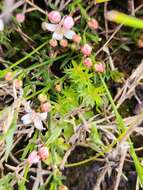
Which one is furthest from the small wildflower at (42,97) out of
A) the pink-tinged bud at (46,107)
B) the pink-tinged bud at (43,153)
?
the pink-tinged bud at (43,153)

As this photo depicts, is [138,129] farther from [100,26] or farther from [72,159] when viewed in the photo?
[100,26]

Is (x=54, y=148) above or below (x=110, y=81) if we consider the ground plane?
below

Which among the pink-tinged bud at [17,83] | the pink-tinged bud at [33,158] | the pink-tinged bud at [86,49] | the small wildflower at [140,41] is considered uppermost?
the small wildflower at [140,41]

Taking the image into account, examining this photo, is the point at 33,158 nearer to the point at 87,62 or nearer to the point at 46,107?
the point at 46,107

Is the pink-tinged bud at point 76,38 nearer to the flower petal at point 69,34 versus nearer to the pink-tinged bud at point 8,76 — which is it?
the flower petal at point 69,34

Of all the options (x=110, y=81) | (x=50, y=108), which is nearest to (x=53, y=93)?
(x=50, y=108)

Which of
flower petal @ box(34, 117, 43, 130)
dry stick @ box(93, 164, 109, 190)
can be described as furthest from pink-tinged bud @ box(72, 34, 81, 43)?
dry stick @ box(93, 164, 109, 190)

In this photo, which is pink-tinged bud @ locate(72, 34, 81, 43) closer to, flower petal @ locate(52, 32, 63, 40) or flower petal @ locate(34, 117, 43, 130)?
flower petal @ locate(52, 32, 63, 40)
